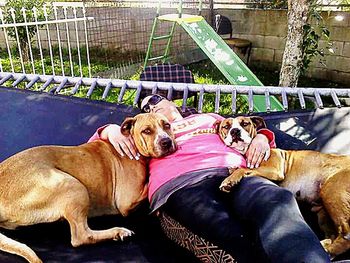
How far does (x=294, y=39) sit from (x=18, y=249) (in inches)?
136

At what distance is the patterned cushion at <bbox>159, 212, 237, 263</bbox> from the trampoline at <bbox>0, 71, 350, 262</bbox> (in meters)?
0.04

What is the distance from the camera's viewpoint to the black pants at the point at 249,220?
130cm

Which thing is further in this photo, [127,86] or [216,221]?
[127,86]

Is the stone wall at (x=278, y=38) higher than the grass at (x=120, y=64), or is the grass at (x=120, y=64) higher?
the stone wall at (x=278, y=38)

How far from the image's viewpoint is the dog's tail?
1.55 meters

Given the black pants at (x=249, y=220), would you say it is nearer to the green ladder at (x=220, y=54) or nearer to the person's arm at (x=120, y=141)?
the person's arm at (x=120, y=141)

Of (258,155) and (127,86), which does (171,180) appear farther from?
(127,86)

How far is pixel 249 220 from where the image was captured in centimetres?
151

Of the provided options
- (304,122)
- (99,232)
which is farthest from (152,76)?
(99,232)

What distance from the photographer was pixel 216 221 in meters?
1.55

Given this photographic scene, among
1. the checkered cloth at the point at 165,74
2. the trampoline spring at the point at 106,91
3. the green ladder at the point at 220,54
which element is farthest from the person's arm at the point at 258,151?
the green ladder at the point at 220,54

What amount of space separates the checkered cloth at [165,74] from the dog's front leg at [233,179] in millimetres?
1491

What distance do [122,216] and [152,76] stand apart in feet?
4.68

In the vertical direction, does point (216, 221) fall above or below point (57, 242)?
above
